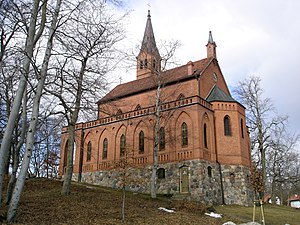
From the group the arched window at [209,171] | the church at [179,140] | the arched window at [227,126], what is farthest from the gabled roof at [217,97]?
the arched window at [209,171]

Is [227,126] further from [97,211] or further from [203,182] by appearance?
[97,211]

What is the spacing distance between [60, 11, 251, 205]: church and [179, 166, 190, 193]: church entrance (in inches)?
3.1

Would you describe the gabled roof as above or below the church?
above

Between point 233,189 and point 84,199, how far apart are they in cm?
1464

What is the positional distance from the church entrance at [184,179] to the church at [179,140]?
0.26 feet

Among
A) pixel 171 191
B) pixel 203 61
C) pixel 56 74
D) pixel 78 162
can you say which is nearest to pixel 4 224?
pixel 56 74

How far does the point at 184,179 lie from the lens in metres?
25.1

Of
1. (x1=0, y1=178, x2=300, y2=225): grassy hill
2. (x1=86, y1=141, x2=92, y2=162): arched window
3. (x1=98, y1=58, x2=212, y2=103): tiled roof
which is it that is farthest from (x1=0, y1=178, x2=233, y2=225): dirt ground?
(x1=98, y1=58, x2=212, y2=103): tiled roof

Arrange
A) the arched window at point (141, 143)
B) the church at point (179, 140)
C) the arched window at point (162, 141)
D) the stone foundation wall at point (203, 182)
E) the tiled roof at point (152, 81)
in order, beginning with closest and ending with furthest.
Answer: the stone foundation wall at point (203, 182), the church at point (179, 140), the arched window at point (162, 141), the arched window at point (141, 143), the tiled roof at point (152, 81)

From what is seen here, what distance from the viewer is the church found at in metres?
25.1

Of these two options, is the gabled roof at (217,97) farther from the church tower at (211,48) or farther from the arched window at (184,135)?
the church tower at (211,48)

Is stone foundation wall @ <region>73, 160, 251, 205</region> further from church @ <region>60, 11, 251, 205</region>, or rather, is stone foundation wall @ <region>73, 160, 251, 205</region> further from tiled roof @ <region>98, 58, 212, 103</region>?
tiled roof @ <region>98, 58, 212, 103</region>

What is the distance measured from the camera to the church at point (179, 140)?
25.1 m

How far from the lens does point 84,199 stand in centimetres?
1686
